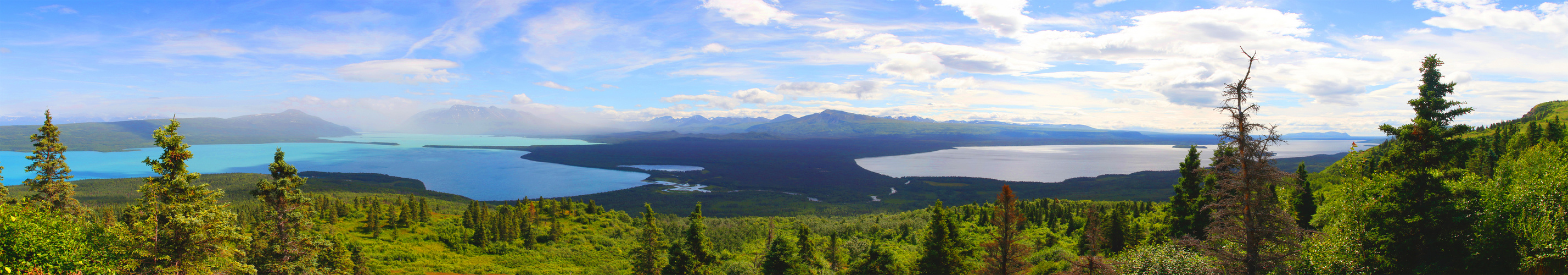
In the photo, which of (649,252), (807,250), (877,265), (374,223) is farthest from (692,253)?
(374,223)

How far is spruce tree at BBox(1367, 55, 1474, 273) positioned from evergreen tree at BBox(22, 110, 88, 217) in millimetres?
47925

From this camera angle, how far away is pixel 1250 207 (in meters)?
15.9

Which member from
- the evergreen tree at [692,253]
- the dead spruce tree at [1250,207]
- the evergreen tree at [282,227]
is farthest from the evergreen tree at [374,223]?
the dead spruce tree at [1250,207]

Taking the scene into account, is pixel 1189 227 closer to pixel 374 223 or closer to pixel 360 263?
pixel 360 263

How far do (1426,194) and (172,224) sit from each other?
40.0 metres

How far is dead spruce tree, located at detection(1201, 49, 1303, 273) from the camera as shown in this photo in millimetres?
15211

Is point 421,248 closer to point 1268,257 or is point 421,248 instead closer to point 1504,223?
point 1268,257

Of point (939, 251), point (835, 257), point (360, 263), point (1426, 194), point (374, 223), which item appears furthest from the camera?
point (374, 223)

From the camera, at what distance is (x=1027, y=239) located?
1868 inches

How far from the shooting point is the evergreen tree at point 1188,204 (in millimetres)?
29375

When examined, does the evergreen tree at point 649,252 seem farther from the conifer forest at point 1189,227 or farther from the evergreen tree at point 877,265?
the evergreen tree at point 877,265

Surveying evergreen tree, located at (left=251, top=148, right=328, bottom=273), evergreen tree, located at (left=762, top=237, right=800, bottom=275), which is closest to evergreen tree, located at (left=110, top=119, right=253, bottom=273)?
evergreen tree, located at (left=251, top=148, right=328, bottom=273)

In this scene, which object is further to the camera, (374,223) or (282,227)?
(374,223)

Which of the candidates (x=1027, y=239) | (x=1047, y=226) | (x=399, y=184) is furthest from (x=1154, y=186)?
(x=399, y=184)
